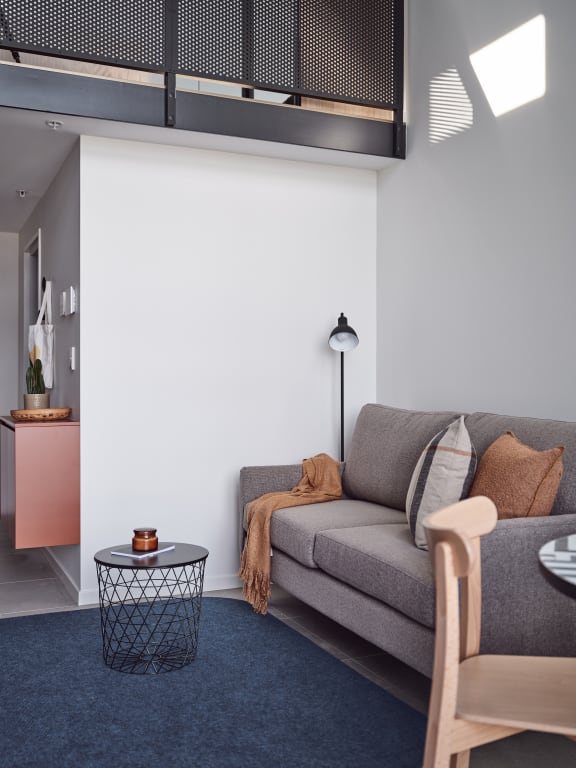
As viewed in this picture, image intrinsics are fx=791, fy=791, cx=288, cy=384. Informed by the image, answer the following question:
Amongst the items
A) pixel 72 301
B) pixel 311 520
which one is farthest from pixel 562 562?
pixel 72 301

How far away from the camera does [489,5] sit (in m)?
3.65

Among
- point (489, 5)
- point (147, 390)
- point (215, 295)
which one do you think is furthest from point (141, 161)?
point (489, 5)

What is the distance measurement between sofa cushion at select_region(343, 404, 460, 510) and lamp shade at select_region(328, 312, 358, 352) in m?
0.36

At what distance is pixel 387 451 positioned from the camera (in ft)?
12.2

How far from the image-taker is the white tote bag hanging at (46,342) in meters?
4.75

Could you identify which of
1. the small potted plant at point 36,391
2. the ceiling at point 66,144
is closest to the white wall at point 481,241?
the ceiling at point 66,144

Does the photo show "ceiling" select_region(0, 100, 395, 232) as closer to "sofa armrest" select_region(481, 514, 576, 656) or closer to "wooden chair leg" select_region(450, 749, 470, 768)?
"sofa armrest" select_region(481, 514, 576, 656)

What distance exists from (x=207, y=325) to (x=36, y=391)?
1114 mm

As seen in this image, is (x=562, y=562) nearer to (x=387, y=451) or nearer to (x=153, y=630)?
(x=153, y=630)

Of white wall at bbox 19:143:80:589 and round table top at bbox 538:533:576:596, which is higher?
white wall at bbox 19:143:80:589

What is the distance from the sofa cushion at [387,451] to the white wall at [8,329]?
13.2ft

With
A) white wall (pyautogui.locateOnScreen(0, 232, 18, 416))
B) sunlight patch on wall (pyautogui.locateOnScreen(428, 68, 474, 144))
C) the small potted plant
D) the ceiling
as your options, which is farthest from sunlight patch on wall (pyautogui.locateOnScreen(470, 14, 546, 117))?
white wall (pyautogui.locateOnScreen(0, 232, 18, 416))

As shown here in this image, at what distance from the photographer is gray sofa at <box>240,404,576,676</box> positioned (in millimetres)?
2328

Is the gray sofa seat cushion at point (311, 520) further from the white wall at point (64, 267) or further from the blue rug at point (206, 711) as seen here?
the white wall at point (64, 267)
